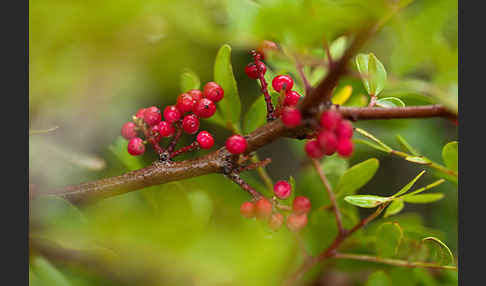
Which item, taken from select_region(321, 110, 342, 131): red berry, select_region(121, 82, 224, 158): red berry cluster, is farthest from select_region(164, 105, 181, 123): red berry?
select_region(321, 110, 342, 131): red berry

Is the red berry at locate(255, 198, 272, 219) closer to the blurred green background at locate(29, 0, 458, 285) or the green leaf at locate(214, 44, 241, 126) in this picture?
the blurred green background at locate(29, 0, 458, 285)

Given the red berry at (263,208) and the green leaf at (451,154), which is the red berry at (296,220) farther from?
the green leaf at (451,154)

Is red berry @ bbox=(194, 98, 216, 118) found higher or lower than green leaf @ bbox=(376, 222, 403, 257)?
higher

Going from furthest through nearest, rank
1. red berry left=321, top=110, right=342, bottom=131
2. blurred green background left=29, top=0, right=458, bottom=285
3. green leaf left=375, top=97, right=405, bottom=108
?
1. green leaf left=375, top=97, right=405, bottom=108
2. red berry left=321, top=110, right=342, bottom=131
3. blurred green background left=29, top=0, right=458, bottom=285

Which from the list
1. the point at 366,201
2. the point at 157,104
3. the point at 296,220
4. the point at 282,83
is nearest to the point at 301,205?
the point at 296,220

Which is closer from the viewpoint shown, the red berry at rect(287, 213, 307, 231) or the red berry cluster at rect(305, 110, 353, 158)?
the red berry cluster at rect(305, 110, 353, 158)

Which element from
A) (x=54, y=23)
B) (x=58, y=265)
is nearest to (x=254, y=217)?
(x=58, y=265)

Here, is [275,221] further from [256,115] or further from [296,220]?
[256,115]
